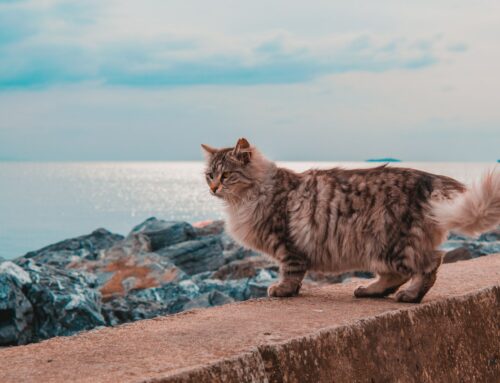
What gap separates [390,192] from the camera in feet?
14.2

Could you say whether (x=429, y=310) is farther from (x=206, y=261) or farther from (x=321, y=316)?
(x=206, y=261)

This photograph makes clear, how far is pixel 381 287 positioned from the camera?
14.8 ft

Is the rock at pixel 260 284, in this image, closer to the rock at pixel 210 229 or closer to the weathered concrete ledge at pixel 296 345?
the weathered concrete ledge at pixel 296 345

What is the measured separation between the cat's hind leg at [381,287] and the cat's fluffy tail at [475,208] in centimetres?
55

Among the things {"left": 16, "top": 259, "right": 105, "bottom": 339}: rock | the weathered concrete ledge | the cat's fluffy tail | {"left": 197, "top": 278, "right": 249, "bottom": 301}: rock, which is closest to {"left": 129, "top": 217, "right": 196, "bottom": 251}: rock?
{"left": 197, "top": 278, "right": 249, "bottom": 301}: rock

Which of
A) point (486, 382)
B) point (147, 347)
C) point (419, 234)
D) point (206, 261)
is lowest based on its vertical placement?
point (206, 261)

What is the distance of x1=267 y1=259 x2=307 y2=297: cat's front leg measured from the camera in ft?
15.3

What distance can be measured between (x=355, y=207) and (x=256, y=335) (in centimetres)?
143

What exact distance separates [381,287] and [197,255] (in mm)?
8723

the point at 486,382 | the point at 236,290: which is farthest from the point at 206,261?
the point at 486,382

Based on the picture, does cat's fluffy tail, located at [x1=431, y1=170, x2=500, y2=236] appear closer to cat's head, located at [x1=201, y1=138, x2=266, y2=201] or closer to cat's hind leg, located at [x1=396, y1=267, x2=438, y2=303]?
cat's hind leg, located at [x1=396, y1=267, x2=438, y2=303]

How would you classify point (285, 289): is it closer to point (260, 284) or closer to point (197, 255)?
point (260, 284)

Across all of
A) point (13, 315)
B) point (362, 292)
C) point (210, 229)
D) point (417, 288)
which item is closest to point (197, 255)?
point (210, 229)

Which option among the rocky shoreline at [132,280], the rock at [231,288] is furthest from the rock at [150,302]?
the rock at [231,288]
